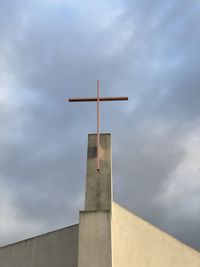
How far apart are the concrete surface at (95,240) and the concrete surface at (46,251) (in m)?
2.06

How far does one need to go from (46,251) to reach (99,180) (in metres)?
3.53

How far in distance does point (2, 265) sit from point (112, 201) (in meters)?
5.23

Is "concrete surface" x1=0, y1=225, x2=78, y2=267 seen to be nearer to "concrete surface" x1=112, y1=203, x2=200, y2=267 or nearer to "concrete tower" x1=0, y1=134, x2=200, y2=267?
"concrete tower" x1=0, y1=134, x2=200, y2=267

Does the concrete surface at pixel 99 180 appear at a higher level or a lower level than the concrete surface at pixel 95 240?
higher

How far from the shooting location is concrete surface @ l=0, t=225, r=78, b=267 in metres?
14.4

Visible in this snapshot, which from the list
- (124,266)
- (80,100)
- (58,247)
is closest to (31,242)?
(58,247)

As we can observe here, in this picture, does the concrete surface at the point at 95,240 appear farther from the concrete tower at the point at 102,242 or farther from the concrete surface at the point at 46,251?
the concrete surface at the point at 46,251

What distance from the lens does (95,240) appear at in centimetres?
1220

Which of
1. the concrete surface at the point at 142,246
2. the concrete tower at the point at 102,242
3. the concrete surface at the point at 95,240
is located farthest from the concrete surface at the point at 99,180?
the concrete surface at the point at 142,246

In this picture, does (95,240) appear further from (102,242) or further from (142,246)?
(142,246)

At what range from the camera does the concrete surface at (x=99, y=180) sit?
12969 mm

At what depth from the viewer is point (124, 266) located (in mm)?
13133

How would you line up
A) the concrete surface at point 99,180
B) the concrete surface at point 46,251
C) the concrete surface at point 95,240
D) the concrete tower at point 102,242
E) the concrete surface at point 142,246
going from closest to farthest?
the concrete surface at point 95,240, the concrete tower at point 102,242, the concrete surface at point 99,180, the concrete surface at point 142,246, the concrete surface at point 46,251

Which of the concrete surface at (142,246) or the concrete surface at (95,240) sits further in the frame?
the concrete surface at (142,246)
